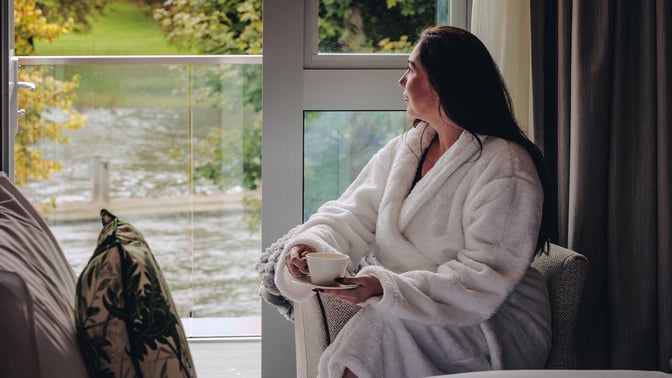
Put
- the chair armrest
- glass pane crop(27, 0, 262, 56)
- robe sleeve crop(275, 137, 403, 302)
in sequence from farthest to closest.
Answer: glass pane crop(27, 0, 262, 56) → robe sleeve crop(275, 137, 403, 302) → the chair armrest

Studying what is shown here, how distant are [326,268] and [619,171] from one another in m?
0.99

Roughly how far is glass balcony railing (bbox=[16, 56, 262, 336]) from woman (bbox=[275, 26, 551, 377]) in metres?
1.44

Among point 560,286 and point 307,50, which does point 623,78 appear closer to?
point 560,286

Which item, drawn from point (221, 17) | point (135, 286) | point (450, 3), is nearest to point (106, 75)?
point (221, 17)

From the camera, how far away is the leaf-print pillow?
4.02ft

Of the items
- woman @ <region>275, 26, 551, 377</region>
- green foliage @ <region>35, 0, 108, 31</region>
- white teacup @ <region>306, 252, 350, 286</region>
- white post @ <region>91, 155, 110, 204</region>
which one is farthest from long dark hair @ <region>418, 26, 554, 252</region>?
green foliage @ <region>35, 0, 108, 31</region>

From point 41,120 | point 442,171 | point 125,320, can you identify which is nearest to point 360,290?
point 442,171

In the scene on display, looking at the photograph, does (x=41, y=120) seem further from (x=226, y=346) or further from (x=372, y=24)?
(x=372, y=24)

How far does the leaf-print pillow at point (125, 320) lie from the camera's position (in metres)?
1.23

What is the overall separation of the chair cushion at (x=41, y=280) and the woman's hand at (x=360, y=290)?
0.71 metres

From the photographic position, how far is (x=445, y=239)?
2.29 meters

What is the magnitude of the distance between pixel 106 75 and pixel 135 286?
299 cm

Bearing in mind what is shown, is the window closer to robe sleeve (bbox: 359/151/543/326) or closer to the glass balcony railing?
the glass balcony railing

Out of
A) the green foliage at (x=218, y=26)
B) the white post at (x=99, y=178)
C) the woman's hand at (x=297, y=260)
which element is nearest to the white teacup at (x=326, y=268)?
the woman's hand at (x=297, y=260)
